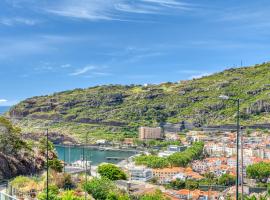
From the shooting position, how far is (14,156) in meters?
17.8

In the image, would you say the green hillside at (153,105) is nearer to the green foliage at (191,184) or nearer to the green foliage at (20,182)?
the green foliage at (191,184)

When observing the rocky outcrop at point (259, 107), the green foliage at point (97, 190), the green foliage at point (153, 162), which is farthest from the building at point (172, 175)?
the rocky outcrop at point (259, 107)

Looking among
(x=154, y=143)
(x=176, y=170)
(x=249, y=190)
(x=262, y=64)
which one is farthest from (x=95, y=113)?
(x=249, y=190)

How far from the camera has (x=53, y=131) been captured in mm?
62250

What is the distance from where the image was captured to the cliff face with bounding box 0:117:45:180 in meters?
16.8

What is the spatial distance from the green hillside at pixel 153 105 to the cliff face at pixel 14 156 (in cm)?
4068

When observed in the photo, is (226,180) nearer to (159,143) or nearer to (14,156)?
(14,156)

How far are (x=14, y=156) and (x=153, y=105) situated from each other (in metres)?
52.6

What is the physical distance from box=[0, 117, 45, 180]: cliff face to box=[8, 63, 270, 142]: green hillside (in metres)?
40.7

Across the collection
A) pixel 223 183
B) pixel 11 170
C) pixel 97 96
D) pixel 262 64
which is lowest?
pixel 223 183

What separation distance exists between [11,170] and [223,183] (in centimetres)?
1748

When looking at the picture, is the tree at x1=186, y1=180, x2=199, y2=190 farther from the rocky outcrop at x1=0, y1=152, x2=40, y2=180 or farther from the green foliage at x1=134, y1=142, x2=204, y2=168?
the rocky outcrop at x1=0, y1=152, x2=40, y2=180

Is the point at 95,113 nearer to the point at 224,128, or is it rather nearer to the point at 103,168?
the point at 224,128

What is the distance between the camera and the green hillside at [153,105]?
62.1 metres
